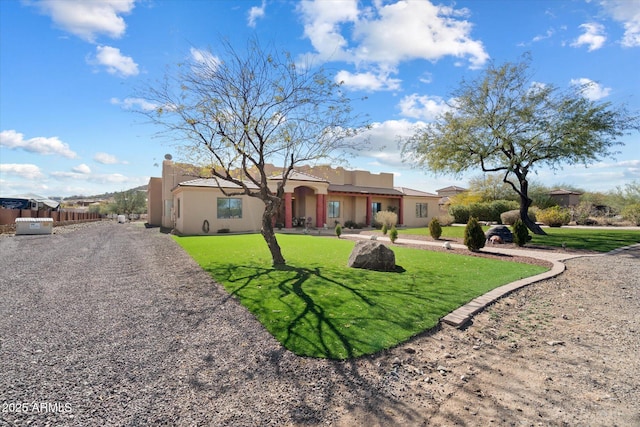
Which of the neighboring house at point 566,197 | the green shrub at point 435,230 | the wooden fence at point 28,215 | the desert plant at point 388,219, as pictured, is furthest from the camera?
the neighboring house at point 566,197

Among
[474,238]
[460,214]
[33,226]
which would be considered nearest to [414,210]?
[460,214]

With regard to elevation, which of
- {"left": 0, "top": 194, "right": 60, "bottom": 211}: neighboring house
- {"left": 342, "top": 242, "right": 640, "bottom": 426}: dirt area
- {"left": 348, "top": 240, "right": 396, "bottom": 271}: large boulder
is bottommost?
{"left": 342, "top": 242, "right": 640, "bottom": 426}: dirt area

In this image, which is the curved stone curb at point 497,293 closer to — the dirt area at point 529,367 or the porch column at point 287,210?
the dirt area at point 529,367

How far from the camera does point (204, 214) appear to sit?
20547 mm

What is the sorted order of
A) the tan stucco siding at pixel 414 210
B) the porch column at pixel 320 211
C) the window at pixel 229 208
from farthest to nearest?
1. the tan stucco siding at pixel 414 210
2. the porch column at pixel 320 211
3. the window at pixel 229 208

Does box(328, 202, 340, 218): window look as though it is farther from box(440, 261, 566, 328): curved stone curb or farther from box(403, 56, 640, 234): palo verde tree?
box(440, 261, 566, 328): curved stone curb

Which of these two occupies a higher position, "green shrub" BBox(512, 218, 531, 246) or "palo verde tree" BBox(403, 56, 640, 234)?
"palo verde tree" BBox(403, 56, 640, 234)

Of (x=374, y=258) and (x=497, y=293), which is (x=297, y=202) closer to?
(x=374, y=258)

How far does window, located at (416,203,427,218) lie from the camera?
30.2m

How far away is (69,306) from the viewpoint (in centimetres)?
564

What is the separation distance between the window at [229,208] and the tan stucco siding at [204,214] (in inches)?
8.1

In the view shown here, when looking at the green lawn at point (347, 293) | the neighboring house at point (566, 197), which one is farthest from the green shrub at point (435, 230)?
the neighboring house at point (566, 197)

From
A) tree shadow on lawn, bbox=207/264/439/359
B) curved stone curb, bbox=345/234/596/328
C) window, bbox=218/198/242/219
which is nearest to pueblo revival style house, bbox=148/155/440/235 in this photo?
window, bbox=218/198/242/219

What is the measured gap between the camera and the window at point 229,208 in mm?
21141
